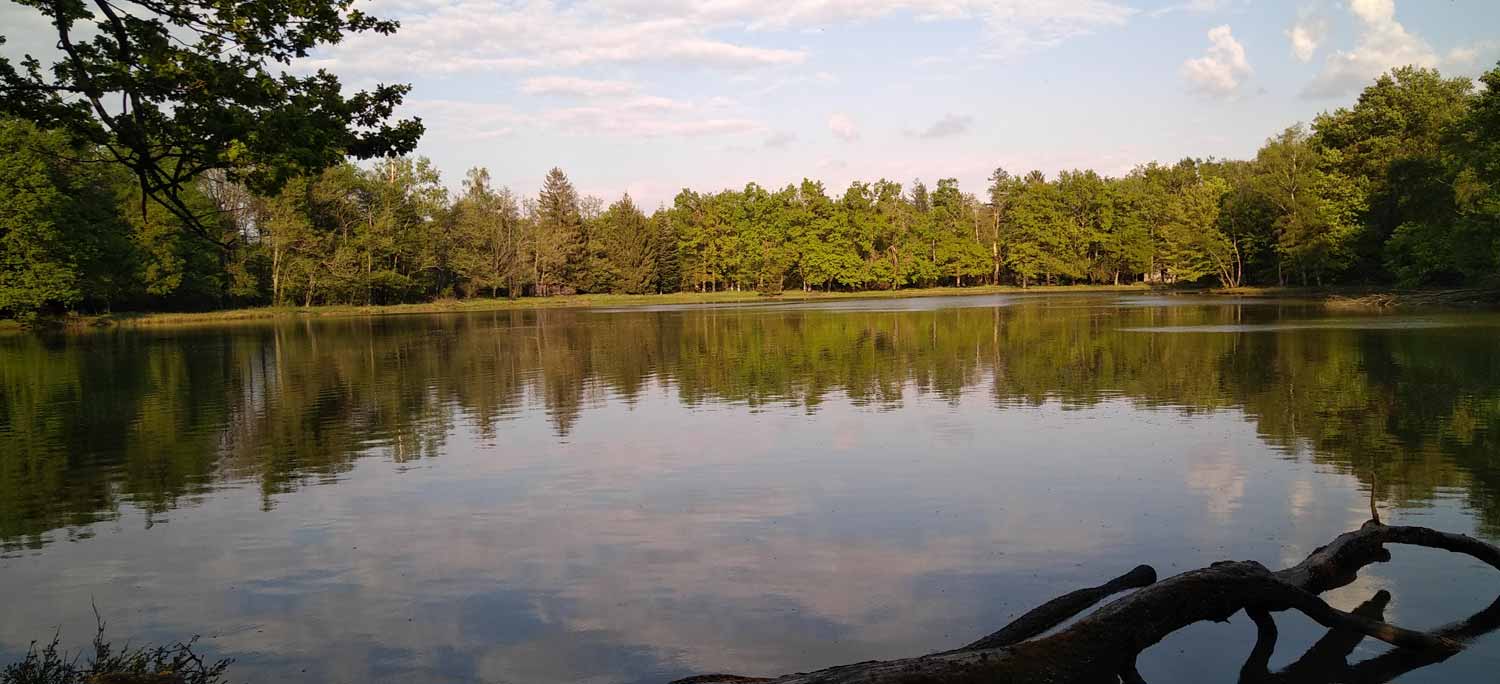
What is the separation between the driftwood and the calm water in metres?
0.21

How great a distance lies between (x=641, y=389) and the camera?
920 inches

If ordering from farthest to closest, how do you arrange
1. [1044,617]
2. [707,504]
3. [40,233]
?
[40,233]
[707,504]
[1044,617]

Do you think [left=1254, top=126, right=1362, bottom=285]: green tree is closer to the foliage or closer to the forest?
the forest

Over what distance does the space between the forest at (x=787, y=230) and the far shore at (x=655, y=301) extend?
1.75 m

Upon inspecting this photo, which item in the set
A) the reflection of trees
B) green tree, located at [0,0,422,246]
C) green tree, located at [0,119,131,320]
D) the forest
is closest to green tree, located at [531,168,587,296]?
the forest

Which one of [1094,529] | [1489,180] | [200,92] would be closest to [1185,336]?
[1489,180]

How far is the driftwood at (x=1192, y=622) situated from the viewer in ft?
15.4

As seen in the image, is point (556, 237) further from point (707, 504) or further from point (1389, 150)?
point (707, 504)

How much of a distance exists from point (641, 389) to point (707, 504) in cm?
1211

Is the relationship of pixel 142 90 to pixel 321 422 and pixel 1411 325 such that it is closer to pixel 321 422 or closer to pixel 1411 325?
pixel 321 422

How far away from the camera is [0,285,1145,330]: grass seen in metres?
66.7

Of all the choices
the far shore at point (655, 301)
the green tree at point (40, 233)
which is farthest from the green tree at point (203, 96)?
A: the green tree at point (40, 233)

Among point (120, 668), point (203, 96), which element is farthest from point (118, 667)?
point (203, 96)

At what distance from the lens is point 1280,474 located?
12023 millimetres
